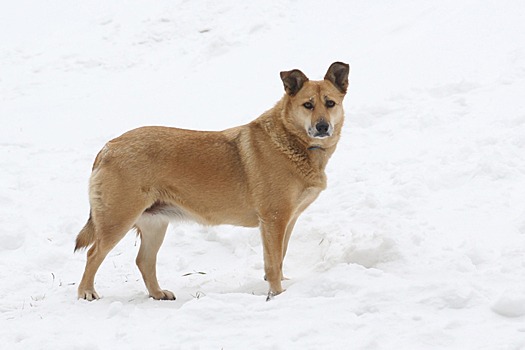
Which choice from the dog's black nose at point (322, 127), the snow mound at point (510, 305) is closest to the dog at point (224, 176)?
the dog's black nose at point (322, 127)

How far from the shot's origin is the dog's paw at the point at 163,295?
627 centimetres

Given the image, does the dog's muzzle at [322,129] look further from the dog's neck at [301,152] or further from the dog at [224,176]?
the dog's neck at [301,152]

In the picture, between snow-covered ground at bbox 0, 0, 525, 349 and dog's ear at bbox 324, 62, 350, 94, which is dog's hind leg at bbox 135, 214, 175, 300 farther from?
dog's ear at bbox 324, 62, 350, 94

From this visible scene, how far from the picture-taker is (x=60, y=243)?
7555 mm

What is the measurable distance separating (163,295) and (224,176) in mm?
1285

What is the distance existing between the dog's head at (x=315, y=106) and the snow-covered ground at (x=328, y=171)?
3.66 feet

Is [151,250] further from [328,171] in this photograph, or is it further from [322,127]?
[328,171]

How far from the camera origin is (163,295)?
629cm

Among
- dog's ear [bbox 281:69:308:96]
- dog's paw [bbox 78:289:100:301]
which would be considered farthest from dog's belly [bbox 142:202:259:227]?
dog's ear [bbox 281:69:308:96]

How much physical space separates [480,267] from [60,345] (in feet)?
11.5

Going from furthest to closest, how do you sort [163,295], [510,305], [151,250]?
1. [151,250]
2. [163,295]
3. [510,305]

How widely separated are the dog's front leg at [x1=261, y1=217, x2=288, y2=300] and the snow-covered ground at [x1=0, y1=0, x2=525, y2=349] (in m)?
0.33

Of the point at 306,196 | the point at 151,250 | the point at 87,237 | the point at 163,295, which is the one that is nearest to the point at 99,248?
the point at 87,237

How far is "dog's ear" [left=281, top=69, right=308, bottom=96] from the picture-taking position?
20.4ft
